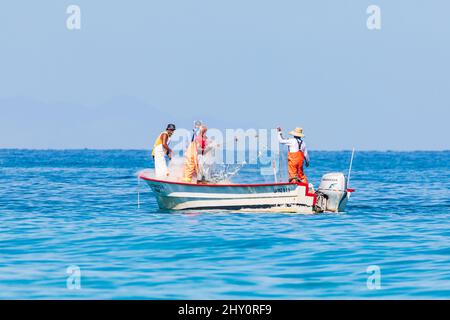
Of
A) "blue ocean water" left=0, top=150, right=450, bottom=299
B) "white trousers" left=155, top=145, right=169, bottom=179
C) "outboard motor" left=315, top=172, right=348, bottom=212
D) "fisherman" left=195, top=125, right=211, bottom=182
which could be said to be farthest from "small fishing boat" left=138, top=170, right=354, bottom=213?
"fisherman" left=195, top=125, right=211, bottom=182

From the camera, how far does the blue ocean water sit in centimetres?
1554

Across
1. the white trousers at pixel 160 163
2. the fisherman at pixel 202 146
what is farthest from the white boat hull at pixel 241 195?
the fisherman at pixel 202 146

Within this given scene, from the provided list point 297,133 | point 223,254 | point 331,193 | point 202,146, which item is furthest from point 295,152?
point 223,254

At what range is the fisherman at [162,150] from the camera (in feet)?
91.3

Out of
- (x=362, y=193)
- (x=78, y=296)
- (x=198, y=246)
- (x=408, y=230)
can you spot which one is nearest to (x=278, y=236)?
(x=198, y=246)

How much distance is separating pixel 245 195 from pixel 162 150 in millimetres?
3093

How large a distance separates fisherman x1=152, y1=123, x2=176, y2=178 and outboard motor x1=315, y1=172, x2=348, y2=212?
5.23 metres

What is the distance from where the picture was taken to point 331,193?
94.1 ft

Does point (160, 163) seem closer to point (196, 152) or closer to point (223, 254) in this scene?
point (196, 152)

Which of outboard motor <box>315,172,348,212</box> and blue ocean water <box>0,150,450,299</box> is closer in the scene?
blue ocean water <box>0,150,450,299</box>

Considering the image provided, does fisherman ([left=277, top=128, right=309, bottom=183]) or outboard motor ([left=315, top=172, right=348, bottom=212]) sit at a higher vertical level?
fisherman ([left=277, top=128, right=309, bottom=183])

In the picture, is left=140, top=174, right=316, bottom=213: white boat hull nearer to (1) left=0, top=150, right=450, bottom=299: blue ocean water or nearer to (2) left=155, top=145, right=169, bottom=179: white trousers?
(2) left=155, top=145, right=169, bottom=179: white trousers

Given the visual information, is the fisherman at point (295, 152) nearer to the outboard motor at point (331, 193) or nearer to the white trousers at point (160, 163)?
the outboard motor at point (331, 193)
